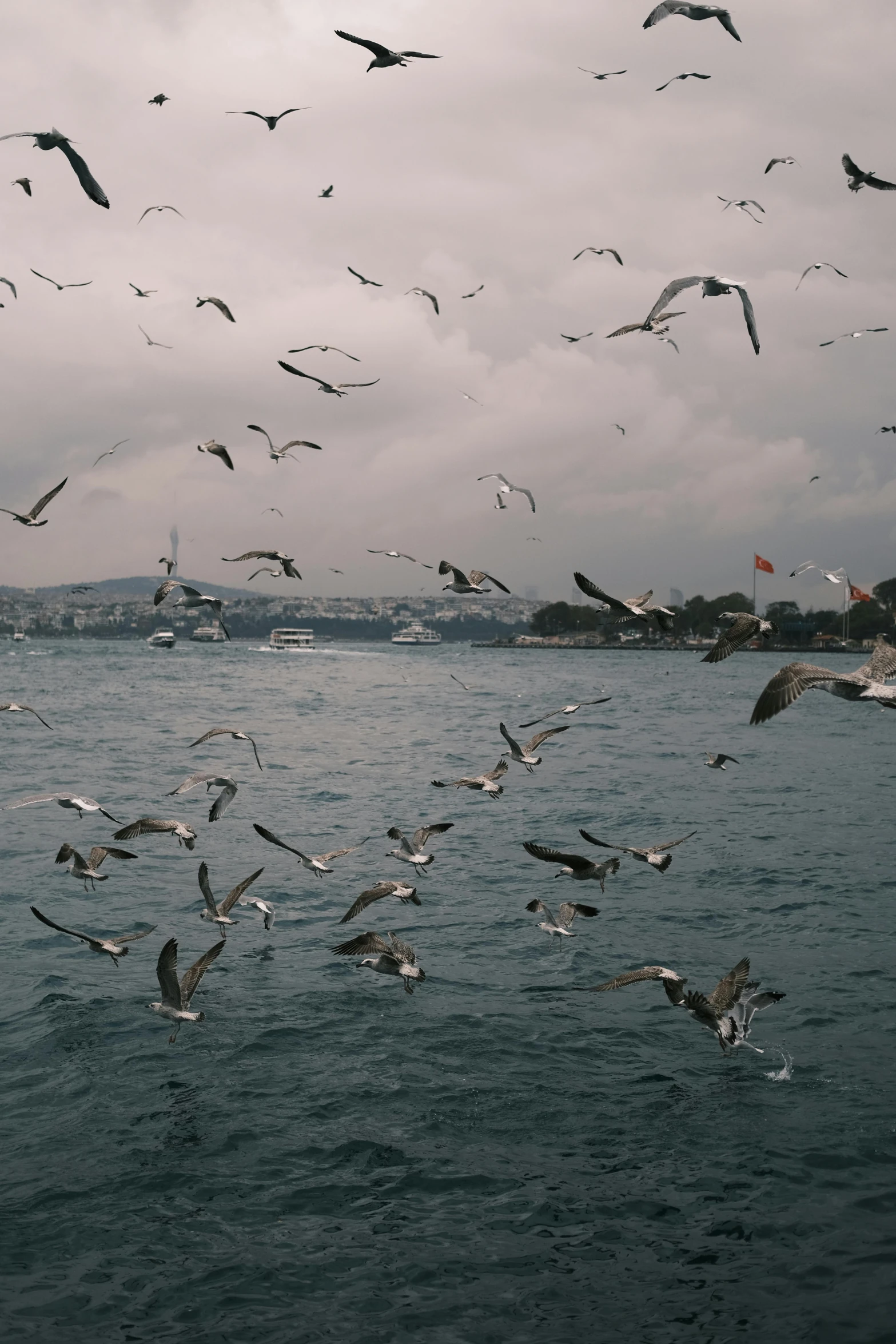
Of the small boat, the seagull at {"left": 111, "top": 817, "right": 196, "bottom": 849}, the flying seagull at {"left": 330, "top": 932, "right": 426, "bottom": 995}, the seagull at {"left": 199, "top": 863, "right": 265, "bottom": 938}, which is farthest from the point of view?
the small boat

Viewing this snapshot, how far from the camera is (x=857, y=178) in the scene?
43.0 ft

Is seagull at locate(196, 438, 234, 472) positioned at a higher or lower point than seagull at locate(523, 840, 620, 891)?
higher

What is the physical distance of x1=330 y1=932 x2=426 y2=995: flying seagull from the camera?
30.5 ft

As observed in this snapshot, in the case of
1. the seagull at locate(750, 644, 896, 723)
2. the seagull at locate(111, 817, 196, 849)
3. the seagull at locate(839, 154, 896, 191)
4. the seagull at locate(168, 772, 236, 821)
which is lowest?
the seagull at locate(111, 817, 196, 849)

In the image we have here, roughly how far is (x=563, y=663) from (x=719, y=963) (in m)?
131

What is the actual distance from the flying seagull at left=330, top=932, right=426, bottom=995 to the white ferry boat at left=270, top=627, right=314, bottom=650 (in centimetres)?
16760

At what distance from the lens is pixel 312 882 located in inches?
663

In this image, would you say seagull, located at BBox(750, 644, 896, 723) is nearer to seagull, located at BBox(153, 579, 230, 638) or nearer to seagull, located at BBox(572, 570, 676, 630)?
seagull, located at BBox(572, 570, 676, 630)

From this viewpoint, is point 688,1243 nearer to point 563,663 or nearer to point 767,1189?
point 767,1189

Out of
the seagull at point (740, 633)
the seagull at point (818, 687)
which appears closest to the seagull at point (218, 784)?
the seagull at point (740, 633)

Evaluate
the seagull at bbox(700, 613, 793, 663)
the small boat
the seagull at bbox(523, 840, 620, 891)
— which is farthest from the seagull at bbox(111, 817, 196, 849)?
the small boat

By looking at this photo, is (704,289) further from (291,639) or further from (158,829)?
(291,639)

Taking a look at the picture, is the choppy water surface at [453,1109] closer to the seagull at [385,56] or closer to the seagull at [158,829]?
the seagull at [158,829]

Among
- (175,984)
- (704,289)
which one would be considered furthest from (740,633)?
(175,984)
